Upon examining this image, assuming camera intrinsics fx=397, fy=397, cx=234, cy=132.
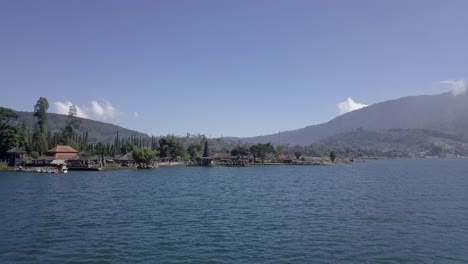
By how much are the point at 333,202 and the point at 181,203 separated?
17545 mm

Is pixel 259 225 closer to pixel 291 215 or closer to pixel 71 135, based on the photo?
pixel 291 215

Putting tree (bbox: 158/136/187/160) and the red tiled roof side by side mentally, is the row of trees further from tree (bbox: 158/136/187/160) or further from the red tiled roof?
the red tiled roof

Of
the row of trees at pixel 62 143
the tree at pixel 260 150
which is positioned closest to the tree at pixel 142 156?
the row of trees at pixel 62 143

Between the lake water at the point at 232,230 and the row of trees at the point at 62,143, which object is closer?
the lake water at the point at 232,230

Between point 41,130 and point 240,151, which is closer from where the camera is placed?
point 41,130

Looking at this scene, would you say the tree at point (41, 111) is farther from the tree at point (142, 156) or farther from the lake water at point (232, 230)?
the lake water at point (232, 230)

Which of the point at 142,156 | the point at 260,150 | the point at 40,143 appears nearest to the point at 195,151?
the point at 260,150

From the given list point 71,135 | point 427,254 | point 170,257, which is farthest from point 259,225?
point 71,135

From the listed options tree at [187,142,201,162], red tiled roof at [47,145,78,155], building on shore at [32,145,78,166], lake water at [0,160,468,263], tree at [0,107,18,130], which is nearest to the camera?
lake water at [0,160,468,263]

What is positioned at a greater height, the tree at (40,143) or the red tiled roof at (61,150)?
the tree at (40,143)

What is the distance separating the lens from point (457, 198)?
162 feet

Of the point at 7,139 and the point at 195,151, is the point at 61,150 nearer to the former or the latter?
the point at 7,139

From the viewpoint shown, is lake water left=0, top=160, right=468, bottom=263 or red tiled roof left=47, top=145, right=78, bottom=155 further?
red tiled roof left=47, top=145, right=78, bottom=155

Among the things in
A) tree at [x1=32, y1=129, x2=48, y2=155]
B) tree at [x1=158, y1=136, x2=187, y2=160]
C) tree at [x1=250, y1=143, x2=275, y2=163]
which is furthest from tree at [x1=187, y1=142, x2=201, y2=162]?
tree at [x1=32, y1=129, x2=48, y2=155]
